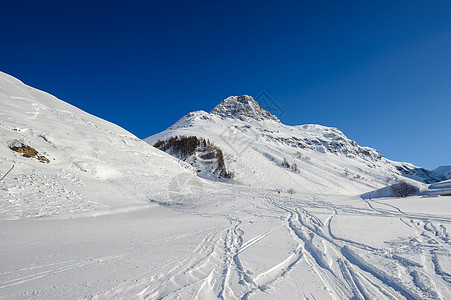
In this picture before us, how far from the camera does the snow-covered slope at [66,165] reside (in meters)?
9.75

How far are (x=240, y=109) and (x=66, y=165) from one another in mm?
157522

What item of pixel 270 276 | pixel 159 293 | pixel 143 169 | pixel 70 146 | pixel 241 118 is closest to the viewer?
pixel 159 293

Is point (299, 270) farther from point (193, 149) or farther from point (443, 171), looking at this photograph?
point (443, 171)

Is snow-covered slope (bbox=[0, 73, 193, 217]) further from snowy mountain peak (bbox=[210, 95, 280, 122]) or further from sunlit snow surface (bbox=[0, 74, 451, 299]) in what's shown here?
snowy mountain peak (bbox=[210, 95, 280, 122])

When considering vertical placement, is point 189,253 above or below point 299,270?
above

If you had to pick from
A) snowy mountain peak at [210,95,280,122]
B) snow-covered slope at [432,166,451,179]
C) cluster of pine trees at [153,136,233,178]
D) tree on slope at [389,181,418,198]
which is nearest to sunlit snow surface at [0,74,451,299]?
tree on slope at [389,181,418,198]

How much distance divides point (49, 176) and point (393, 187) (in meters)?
28.1

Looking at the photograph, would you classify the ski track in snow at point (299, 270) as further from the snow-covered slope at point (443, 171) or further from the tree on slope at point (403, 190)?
the snow-covered slope at point (443, 171)

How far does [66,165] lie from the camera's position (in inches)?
550

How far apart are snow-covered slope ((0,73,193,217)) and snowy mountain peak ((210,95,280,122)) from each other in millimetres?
128140

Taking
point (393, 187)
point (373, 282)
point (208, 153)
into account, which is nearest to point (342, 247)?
point (373, 282)

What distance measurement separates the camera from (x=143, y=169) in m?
19.2

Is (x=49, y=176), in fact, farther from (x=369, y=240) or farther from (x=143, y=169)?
(x=369, y=240)

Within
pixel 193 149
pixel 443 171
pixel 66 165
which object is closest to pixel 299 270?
pixel 66 165
